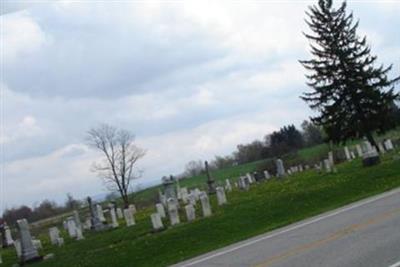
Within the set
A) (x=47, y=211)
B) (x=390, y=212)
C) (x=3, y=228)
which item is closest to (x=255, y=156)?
(x=47, y=211)

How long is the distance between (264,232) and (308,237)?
3373 mm

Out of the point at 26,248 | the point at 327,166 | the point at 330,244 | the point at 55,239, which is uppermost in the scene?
the point at 327,166

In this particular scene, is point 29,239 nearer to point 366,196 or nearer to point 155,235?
point 155,235

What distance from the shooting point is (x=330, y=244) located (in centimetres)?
1120

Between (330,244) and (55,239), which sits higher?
(55,239)

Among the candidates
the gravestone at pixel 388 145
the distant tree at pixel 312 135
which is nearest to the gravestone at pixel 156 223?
the gravestone at pixel 388 145

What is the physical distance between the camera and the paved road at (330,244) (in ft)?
31.1

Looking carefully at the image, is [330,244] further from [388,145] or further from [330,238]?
[388,145]

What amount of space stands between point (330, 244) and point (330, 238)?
0.80 m

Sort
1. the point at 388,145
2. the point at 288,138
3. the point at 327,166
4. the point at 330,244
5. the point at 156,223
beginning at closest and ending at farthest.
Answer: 1. the point at 330,244
2. the point at 156,223
3. the point at 327,166
4. the point at 388,145
5. the point at 288,138

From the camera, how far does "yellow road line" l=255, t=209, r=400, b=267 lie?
10907 mm

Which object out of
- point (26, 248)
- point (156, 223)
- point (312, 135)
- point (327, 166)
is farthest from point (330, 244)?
point (312, 135)

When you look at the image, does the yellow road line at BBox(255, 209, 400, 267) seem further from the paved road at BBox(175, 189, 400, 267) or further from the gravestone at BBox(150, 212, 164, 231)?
the gravestone at BBox(150, 212, 164, 231)

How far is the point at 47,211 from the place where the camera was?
264 feet
